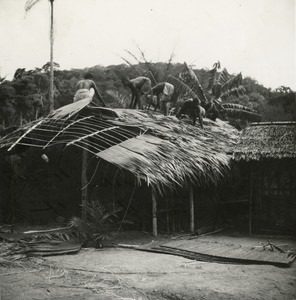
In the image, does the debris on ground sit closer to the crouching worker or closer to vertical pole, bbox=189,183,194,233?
vertical pole, bbox=189,183,194,233

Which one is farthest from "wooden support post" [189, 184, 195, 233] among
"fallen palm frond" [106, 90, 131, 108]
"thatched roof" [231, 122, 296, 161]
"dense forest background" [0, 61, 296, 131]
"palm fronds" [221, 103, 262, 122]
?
"fallen palm frond" [106, 90, 131, 108]

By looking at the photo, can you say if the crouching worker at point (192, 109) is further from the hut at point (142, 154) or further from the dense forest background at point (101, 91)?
the dense forest background at point (101, 91)

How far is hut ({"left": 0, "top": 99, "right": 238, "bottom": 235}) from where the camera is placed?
27.5 ft

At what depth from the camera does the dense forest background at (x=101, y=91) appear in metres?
16.5

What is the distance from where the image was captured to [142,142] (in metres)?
8.95

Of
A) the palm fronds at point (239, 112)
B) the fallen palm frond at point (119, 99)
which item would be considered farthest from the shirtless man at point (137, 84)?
the palm fronds at point (239, 112)

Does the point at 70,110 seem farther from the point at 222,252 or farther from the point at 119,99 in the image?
the point at 119,99

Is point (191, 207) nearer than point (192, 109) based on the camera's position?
Yes

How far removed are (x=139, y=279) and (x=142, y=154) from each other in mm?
2923

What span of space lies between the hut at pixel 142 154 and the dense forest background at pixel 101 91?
2.02m

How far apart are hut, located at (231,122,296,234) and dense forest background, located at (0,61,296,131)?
4205 mm

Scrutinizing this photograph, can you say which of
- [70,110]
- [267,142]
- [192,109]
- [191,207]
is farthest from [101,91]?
[191,207]

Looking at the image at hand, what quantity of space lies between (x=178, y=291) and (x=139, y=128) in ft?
16.5

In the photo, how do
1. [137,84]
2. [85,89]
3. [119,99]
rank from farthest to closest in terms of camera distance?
[119,99], [137,84], [85,89]
